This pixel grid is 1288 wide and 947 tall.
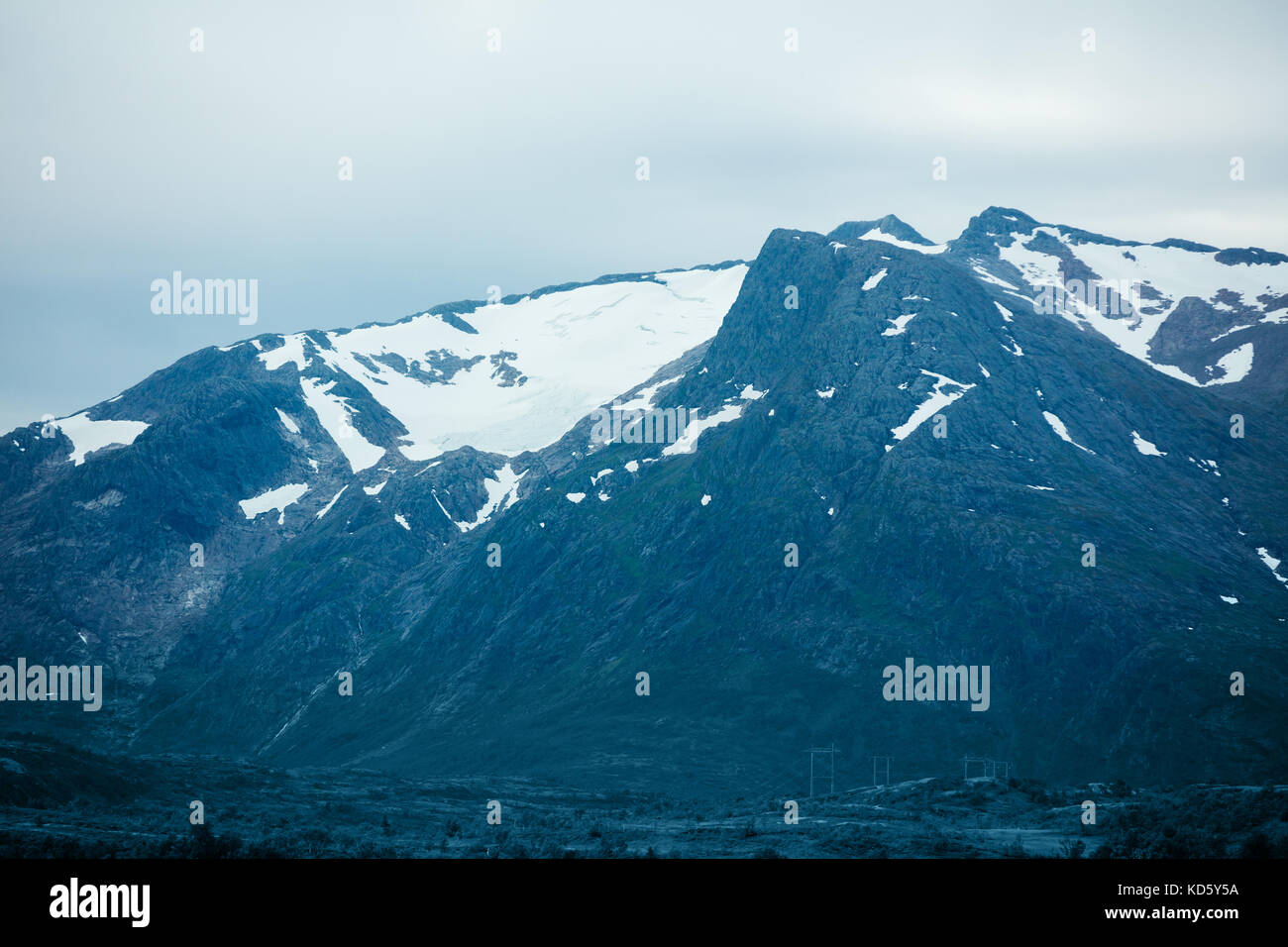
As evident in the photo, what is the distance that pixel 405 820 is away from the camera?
13175 centimetres

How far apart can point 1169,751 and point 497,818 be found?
346 ft

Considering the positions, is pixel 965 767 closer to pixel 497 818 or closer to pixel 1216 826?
pixel 497 818

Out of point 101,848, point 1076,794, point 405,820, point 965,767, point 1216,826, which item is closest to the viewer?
point 101,848

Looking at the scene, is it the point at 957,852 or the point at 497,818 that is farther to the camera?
the point at 497,818
